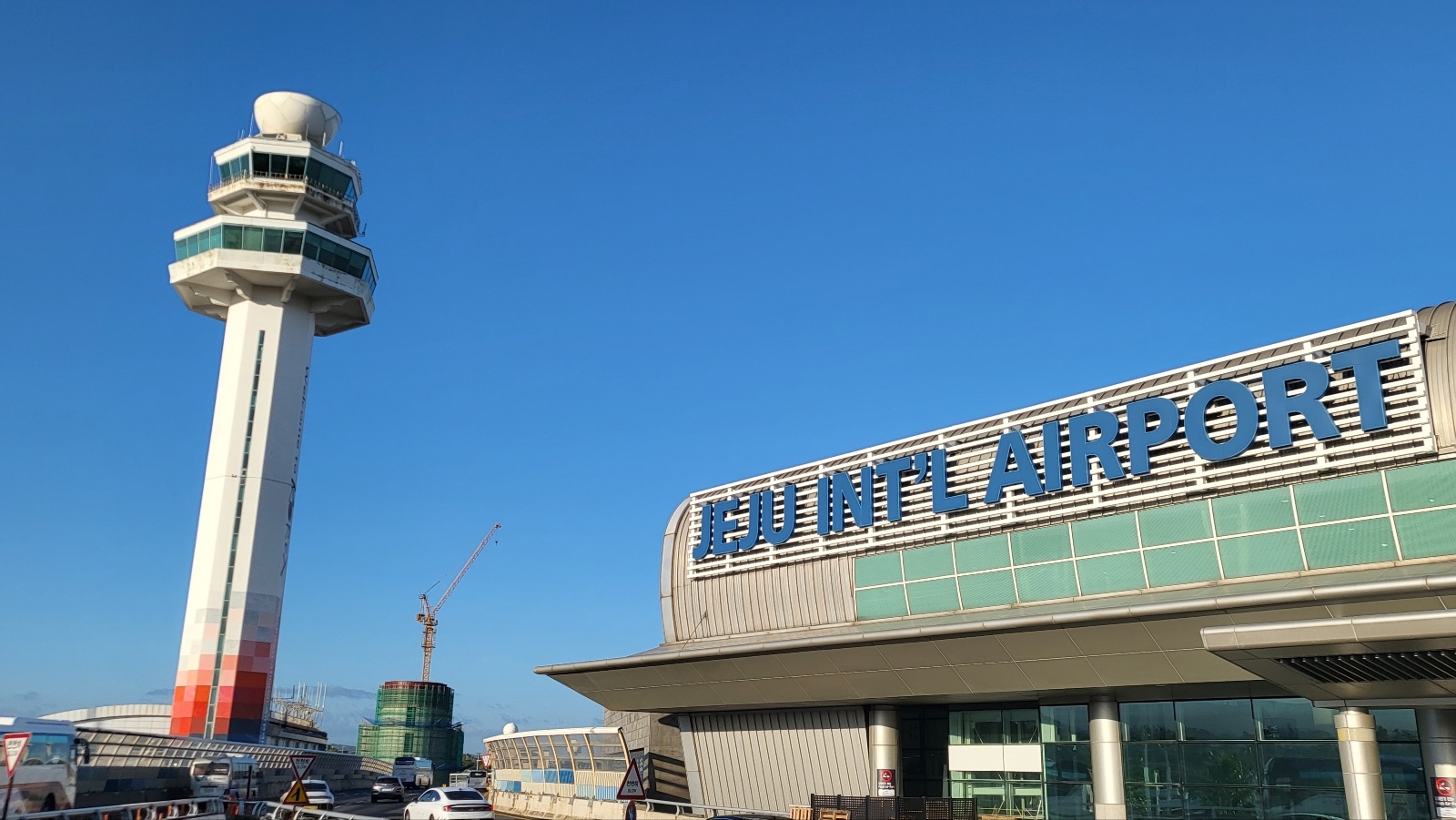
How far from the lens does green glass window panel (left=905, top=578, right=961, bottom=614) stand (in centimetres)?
3619

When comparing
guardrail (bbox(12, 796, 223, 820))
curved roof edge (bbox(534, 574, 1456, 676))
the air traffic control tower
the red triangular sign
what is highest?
the air traffic control tower

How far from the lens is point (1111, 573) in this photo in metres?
32.4

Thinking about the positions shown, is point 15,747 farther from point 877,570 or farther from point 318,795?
point 318,795

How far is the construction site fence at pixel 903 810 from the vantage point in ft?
119

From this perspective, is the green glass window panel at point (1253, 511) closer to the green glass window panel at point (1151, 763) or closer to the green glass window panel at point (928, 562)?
the green glass window panel at point (1151, 763)

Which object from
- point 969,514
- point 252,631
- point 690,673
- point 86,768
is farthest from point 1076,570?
point 252,631

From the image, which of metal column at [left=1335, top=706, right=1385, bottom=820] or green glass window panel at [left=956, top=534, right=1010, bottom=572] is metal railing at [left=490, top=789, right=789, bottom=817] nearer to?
green glass window panel at [left=956, top=534, right=1010, bottom=572]

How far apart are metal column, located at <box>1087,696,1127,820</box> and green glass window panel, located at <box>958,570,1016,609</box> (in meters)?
4.22

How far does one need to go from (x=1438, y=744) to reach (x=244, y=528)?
214 feet

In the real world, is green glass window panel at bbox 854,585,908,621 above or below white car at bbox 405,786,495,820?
above

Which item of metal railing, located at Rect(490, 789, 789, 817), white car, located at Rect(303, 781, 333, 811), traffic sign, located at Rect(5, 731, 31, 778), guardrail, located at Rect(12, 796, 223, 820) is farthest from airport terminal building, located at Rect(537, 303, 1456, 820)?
traffic sign, located at Rect(5, 731, 31, 778)

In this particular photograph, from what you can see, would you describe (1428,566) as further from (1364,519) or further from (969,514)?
(969,514)

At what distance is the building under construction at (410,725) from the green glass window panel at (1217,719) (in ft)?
494

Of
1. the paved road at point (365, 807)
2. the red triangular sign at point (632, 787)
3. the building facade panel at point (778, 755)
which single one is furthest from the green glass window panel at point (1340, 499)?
the paved road at point (365, 807)
